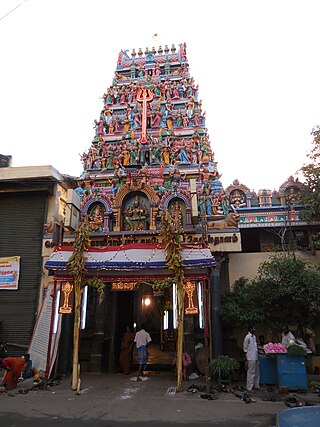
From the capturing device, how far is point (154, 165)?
15.7m

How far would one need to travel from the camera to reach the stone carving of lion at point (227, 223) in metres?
12.4

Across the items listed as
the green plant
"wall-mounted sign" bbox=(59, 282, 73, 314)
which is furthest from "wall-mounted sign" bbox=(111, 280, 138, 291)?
the green plant

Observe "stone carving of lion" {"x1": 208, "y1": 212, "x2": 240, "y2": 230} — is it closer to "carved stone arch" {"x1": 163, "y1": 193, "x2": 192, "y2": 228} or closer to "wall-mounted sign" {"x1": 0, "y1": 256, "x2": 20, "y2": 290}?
"carved stone arch" {"x1": 163, "y1": 193, "x2": 192, "y2": 228}

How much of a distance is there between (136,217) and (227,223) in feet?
13.2

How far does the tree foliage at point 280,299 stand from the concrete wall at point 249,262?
1.34m

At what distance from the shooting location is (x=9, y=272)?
14383 mm

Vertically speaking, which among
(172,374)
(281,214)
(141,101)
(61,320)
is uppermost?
(141,101)

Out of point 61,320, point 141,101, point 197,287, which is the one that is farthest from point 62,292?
point 141,101

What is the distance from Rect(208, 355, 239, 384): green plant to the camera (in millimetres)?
9305

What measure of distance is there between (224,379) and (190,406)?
2438 mm

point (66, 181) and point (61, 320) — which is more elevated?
point (66, 181)

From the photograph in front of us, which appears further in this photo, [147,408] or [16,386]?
[16,386]

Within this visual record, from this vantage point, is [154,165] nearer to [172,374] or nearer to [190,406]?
[172,374]

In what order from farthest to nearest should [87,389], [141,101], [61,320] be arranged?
[141,101] < [61,320] < [87,389]
